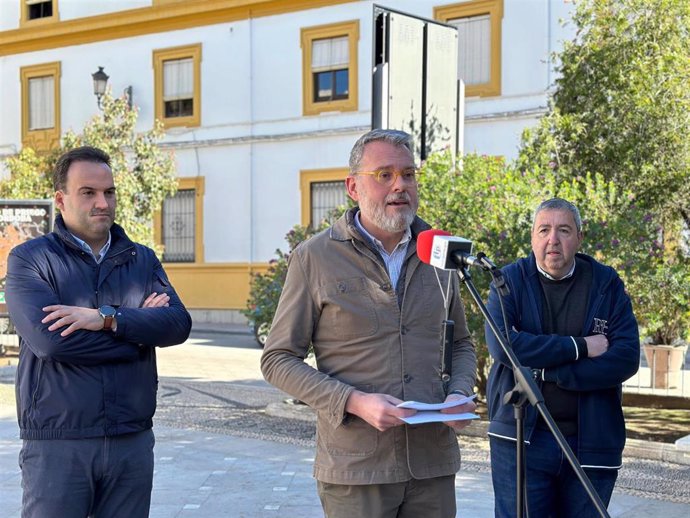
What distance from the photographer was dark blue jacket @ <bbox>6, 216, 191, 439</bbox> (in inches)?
150

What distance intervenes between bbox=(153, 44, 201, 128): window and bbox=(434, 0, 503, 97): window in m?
7.20

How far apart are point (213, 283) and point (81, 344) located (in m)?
23.6

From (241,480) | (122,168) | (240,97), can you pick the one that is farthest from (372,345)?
(240,97)

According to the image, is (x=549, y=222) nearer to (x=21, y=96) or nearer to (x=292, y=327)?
(x=292, y=327)

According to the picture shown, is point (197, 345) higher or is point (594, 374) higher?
point (594, 374)

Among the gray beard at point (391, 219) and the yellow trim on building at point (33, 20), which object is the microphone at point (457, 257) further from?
the yellow trim on building at point (33, 20)

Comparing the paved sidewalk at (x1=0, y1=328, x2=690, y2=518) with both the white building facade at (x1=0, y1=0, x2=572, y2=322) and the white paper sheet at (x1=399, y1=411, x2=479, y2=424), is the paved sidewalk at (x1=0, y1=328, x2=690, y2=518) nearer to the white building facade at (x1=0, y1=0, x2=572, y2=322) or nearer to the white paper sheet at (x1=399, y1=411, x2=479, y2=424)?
the white paper sheet at (x1=399, y1=411, x2=479, y2=424)

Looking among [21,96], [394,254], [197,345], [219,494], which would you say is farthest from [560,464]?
[21,96]

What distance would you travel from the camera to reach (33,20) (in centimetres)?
3038

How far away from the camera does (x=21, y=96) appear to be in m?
30.6

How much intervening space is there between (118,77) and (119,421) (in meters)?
26.3

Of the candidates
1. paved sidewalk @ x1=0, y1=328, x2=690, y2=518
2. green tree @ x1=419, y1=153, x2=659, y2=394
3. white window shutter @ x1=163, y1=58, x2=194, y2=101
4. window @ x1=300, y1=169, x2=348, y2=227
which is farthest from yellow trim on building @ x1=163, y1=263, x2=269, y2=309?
green tree @ x1=419, y1=153, x2=659, y2=394

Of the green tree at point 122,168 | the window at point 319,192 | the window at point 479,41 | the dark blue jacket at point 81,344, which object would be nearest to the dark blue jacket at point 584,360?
the dark blue jacket at point 81,344

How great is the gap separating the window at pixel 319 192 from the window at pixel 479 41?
411 cm
